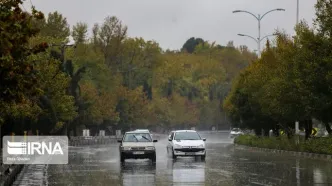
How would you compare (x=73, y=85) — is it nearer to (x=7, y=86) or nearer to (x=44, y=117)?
(x=44, y=117)

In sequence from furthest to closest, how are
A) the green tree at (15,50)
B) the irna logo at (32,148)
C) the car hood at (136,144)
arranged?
1. the car hood at (136,144)
2. the irna logo at (32,148)
3. the green tree at (15,50)

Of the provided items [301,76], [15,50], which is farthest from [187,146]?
[15,50]

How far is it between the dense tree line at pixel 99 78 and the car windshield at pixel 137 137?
509 cm

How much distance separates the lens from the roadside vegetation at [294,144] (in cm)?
4154

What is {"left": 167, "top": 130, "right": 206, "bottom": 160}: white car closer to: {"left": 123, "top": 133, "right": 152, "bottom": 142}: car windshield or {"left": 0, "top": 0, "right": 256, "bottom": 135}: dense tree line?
{"left": 123, "top": 133, "right": 152, "bottom": 142}: car windshield

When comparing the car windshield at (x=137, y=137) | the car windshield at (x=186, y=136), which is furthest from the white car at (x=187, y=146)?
the car windshield at (x=137, y=137)

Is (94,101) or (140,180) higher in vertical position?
(94,101)

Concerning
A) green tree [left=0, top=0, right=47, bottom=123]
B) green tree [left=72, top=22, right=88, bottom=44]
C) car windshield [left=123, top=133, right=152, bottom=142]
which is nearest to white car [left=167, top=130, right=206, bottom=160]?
car windshield [left=123, top=133, right=152, bottom=142]

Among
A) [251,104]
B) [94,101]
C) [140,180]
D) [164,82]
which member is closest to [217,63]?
[164,82]

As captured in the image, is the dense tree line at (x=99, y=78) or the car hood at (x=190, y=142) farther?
the car hood at (x=190, y=142)

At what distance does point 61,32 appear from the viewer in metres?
107

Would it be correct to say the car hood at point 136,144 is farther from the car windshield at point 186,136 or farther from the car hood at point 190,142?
the car windshield at point 186,136

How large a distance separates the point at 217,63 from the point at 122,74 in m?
40.4

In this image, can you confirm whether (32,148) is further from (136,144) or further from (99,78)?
(99,78)
